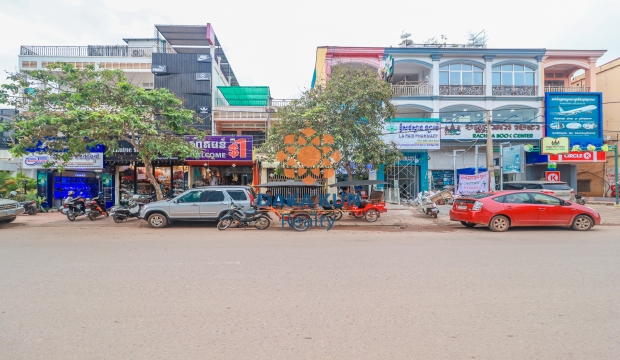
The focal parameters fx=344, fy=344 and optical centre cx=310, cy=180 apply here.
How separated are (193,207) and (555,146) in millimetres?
22768

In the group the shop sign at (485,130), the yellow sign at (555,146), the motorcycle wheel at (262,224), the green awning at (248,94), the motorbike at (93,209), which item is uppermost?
the green awning at (248,94)

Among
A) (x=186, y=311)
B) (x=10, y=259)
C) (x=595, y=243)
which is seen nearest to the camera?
(x=186, y=311)

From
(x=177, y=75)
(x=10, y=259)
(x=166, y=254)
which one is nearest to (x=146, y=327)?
(x=166, y=254)

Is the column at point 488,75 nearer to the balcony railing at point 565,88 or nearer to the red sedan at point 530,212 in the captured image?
the balcony railing at point 565,88

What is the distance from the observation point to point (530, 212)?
11.0 m

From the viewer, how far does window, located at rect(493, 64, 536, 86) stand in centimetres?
2458

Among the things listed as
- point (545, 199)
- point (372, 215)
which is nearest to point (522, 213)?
point (545, 199)

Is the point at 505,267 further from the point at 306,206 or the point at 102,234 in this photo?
the point at 102,234

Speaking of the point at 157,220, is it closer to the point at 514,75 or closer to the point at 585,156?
the point at 514,75

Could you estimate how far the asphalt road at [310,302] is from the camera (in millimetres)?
3240

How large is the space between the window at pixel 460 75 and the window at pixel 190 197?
19415 millimetres

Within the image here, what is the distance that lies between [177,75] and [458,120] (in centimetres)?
1949

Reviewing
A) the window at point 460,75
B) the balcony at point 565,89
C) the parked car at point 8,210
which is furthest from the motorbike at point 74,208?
the balcony at point 565,89

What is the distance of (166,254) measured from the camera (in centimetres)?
742
